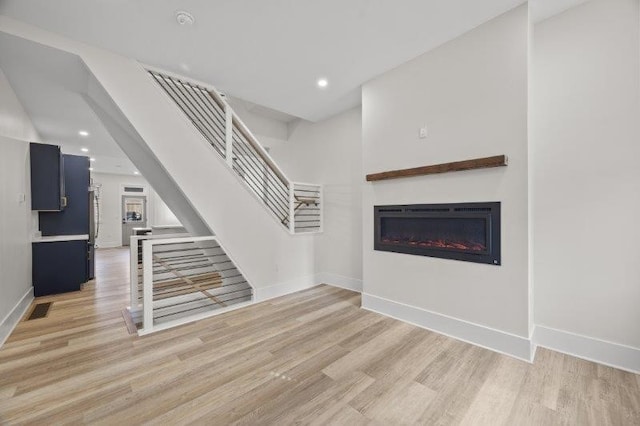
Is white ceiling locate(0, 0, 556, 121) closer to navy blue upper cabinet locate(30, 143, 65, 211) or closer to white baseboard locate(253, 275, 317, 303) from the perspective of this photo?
navy blue upper cabinet locate(30, 143, 65, 211)

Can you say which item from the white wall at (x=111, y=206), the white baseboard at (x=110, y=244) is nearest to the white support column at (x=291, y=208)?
the white wall at (x=111, y=206)

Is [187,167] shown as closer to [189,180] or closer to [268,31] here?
[189,180]

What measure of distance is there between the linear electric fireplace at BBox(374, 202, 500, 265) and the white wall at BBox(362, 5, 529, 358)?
7 cm

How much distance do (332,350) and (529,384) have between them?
1414mm

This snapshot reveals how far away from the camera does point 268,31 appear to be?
7.89 feet

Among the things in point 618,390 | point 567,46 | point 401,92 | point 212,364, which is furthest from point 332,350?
point 567,46

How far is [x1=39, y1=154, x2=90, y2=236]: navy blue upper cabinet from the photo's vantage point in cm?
422

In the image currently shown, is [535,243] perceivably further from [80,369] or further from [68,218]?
[68,218]

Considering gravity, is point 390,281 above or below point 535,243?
below

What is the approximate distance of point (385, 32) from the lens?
7.91 feet

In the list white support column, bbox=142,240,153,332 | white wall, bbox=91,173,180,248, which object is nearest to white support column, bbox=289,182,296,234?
white support column, bbox=142,240,153,332

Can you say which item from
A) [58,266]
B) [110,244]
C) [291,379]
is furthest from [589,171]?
[110,244]

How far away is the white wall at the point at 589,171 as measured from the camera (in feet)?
6.48

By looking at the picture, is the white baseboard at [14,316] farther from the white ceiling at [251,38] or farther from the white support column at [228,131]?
the white support column at [228,131]
